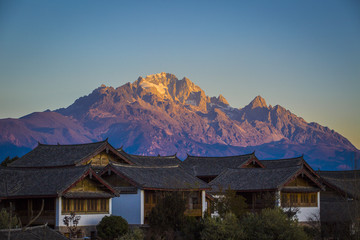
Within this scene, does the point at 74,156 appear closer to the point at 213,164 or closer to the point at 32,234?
the point at 213,164

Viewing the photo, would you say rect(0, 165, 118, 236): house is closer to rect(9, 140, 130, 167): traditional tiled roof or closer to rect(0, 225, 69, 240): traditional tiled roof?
rect(0, 225, 69, 240): traditional tiled roof

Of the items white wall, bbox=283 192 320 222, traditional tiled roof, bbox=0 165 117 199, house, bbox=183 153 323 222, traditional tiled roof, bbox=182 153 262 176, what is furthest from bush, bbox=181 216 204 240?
traditional tiled roof, bbox=182 153 262 176

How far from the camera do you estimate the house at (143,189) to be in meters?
56.5

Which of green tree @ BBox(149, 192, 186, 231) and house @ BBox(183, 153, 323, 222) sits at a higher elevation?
house @ BBox(183, 153, 323, 222)

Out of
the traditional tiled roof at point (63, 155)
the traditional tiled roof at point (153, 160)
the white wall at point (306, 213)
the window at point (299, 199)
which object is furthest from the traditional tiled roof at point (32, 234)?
the traditional tiled roof at point (153, 160)

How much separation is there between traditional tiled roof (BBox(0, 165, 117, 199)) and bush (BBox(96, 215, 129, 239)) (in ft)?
11.6

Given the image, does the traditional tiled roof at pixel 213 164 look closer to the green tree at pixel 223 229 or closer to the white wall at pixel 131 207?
the white wall at pixel 131 207

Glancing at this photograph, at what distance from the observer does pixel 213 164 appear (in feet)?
270

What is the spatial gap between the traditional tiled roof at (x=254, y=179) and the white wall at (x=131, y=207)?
38.7 feet

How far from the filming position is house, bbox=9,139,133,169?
218 ft

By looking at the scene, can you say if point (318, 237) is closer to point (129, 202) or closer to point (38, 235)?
point (129, 202)

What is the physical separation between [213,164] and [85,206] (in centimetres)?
3268

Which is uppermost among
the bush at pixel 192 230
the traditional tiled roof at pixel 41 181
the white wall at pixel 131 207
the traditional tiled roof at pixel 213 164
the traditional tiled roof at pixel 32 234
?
the traditional tiled roof at pixel 213 164

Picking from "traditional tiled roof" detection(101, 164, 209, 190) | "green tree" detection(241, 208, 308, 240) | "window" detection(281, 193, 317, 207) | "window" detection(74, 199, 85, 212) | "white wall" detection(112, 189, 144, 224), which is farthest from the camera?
"window" detection(281, 193, 317, 207)
